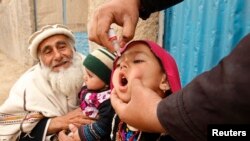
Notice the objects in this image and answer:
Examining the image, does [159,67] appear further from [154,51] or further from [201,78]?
[201,78]

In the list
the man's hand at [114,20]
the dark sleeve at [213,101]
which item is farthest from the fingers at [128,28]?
the dark sleeve at [213,101]

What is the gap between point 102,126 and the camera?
210 cm

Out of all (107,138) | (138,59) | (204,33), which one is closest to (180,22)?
(204,33)

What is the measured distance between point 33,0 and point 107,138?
22.6 ft

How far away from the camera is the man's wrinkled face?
2695 millimetres

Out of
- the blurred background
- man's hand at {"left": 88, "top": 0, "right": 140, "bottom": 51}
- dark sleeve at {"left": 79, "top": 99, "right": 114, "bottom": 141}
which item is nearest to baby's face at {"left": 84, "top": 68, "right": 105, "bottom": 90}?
dark sleeve at {"left": 79, "top": 99, "right": 114, "bottom": 141}

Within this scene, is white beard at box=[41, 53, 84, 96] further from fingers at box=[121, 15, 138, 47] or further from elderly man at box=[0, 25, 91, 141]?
fingers at box=[121, 15, 138, 47]

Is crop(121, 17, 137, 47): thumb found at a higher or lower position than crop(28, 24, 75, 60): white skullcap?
lower

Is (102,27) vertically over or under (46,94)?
over

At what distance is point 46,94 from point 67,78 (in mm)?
202

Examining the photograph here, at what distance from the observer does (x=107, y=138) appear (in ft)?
7.07

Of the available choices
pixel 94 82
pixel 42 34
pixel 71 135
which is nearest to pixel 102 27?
pixel 94 82

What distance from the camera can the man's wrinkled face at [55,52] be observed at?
8.84 feet

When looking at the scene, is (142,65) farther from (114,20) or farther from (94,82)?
(94,82)
